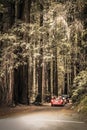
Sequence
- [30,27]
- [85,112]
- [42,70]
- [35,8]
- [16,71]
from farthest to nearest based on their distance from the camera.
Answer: [42,70]
[35,8]
[16,71]
[30,27]
[85,112]

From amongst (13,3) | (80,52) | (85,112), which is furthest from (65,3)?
(13,3)

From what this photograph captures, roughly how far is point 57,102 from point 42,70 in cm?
671

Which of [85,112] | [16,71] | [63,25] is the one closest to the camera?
[85,112]

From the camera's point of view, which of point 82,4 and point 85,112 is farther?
point 82,4

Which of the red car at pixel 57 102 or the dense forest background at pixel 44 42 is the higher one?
the dense forest background at pixel 44 42

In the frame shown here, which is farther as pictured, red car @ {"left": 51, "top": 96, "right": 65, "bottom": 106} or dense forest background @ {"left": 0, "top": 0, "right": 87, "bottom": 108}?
red car @ {"left": 51, "top": 96, "right": 65, "bottom": 106}

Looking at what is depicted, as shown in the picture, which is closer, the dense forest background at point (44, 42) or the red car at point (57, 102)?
the dense forest background at point (44, 42)

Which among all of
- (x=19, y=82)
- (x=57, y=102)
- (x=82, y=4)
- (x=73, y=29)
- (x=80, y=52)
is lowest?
(x=57, y=102)

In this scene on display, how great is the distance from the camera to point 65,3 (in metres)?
19.4

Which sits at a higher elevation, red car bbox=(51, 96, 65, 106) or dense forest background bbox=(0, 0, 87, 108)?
dense forest background bbox=(0, 0, 87, 108)

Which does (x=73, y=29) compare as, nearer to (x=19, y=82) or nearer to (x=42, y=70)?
(x=19, y=82)

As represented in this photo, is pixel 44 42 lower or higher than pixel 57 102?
higher

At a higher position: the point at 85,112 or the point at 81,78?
the point at 81,78

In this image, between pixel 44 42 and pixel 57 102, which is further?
pixel 57 102
